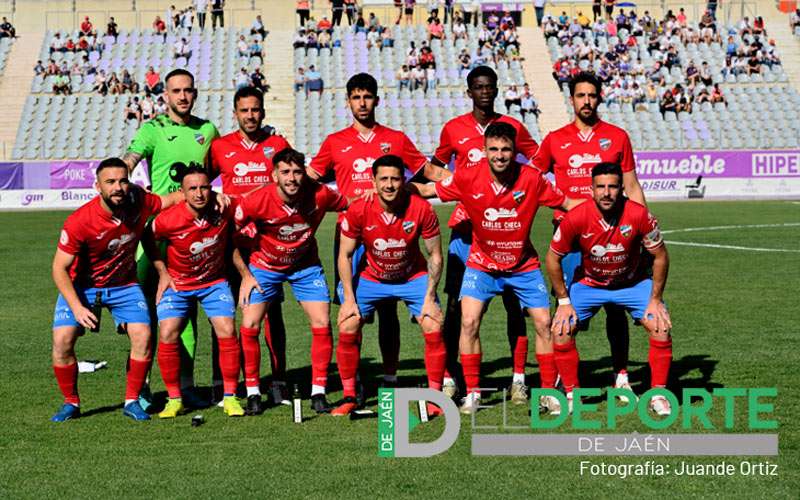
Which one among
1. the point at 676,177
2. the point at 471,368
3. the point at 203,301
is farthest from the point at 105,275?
the point at 676,177

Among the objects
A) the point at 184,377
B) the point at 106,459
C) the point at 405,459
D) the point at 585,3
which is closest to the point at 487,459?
the point at 405,459

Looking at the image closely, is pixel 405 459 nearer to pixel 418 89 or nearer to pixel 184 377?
pixel 184 377

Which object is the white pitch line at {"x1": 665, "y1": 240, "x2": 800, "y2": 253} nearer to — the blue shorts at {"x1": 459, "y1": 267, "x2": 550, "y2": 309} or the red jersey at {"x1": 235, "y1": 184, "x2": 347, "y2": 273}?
the blue shorts at {"x1": 459, "y1": 267, "x2": 550, "y2": 309}

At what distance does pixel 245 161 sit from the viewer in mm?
9359

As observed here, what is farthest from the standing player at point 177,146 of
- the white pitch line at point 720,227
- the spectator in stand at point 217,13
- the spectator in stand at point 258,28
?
the spectator in stand at point 217,13

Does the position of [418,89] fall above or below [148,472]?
above

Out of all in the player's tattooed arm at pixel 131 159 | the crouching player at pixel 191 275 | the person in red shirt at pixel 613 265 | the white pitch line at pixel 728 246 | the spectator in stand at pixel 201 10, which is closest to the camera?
the person in red shirt at pixel 613 265

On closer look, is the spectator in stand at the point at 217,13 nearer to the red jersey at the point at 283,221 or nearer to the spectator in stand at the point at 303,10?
the spectator in stand at the point at 303,10

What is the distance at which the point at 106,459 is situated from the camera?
7266 mm

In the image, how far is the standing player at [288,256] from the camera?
8.82 metres

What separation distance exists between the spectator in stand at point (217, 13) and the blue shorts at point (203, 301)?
41811 mm

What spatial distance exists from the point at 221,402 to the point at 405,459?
8.33ft

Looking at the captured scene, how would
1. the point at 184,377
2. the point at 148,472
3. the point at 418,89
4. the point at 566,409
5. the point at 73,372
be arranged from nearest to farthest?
the point at 148,472 → the point at 566,409 → the point at 73,372 → the point at 184,377 → the point at 418,89

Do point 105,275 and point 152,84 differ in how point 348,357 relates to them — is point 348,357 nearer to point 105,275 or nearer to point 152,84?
point 105,275
